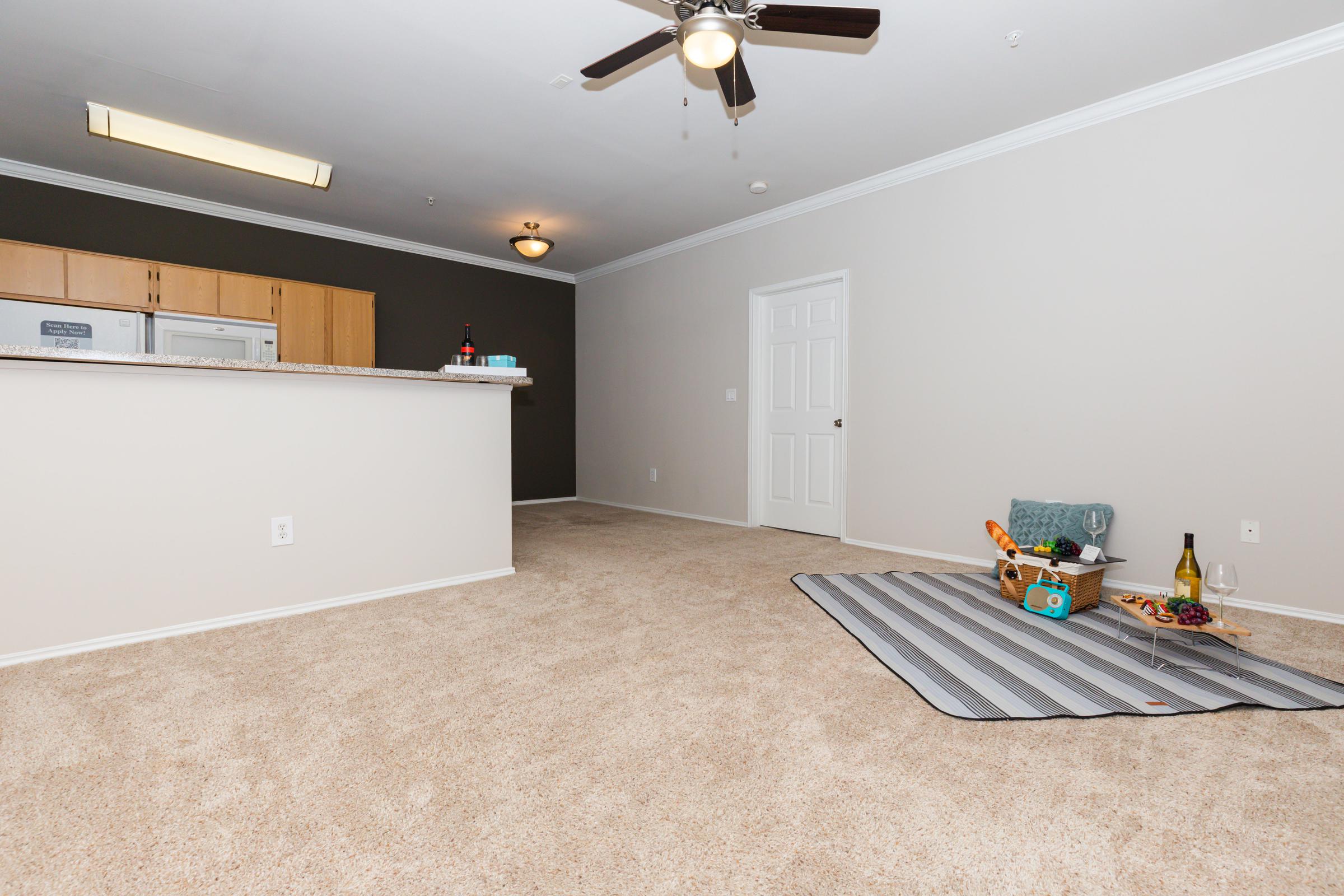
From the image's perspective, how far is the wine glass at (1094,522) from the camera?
10.3 ft

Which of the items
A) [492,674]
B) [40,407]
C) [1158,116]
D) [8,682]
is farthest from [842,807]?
[1158,116]

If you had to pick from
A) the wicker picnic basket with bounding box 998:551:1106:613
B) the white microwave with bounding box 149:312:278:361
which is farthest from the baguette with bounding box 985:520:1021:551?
the white microwave with bounding box 149:312:278:361

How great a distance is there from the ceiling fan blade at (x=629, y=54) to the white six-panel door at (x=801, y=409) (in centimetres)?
269

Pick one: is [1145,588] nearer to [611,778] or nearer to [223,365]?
[611,778]

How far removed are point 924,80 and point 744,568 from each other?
2.75 meters

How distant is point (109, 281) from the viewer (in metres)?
4.09

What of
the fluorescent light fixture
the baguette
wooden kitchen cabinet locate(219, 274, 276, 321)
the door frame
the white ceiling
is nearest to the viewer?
the white ceiling

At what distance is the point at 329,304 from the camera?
505 cm

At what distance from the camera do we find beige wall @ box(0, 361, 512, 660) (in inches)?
88.3

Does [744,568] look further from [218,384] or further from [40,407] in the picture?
[40,407]

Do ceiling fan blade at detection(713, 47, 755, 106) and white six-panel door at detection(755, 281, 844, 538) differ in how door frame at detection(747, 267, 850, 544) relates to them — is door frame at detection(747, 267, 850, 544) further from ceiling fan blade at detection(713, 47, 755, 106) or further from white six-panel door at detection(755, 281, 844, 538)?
ceiling fan blade at detection(713, 47, 755, 106)

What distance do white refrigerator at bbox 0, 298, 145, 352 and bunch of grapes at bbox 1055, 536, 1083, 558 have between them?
5306 mm

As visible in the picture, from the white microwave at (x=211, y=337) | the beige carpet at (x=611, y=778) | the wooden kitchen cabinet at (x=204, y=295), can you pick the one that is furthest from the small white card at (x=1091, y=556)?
the wooden kitchen cabinet at (x=204, y=295)

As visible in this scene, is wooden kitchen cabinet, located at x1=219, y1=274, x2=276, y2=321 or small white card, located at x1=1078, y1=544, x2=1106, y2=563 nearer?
small white card, located at x1=1078, y1=544, x2=1106, y2=563
